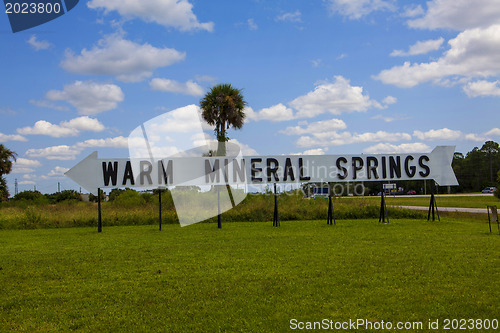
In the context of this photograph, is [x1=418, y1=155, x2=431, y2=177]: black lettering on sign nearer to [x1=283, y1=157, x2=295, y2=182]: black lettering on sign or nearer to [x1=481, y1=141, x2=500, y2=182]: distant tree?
[x1=283, y1=157, x2=295, y2=182]: black lettering on sign

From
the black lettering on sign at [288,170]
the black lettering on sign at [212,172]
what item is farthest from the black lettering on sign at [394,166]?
the black lettering on sign at [212,172]

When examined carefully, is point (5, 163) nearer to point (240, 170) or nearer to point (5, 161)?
point (5, 161)

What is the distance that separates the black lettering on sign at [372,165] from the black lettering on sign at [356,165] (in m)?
0.32

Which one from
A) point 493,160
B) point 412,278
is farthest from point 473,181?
point 412,278

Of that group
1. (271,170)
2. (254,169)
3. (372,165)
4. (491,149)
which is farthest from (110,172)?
(491,149)

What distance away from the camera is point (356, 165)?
1703 centimetres

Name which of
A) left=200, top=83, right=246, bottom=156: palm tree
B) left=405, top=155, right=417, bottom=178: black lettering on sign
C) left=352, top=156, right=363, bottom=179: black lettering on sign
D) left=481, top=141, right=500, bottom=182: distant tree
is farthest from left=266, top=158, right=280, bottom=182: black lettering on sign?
left=481, top=141, right=500, bottom=182: distant tree

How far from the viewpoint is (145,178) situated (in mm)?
15867

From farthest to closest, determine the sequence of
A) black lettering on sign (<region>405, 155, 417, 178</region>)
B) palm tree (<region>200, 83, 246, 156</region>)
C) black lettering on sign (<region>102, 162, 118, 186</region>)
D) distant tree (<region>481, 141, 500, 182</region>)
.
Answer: distant tree (<region>481, 141, 500, 182</region>)
palm tree (<region>200, 83, 246, 156</region>)
black lettering on sign (<region>405, 155, 417, 178</region>)
black lettering on sign (<region>102, 162, 118, 186</region>)

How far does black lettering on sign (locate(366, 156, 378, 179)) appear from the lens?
56.3 feet

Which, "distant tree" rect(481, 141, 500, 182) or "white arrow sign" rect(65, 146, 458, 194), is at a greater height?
"distant tree" rect(481, 141, 500, 182)

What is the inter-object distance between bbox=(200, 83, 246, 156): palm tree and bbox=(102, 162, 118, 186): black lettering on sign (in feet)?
61.8

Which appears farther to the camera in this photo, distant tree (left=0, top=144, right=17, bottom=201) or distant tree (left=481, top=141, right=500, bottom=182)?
distant tree (left=481, top=141, right=500, bottom=182)

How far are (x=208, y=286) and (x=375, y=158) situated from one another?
12.5m
